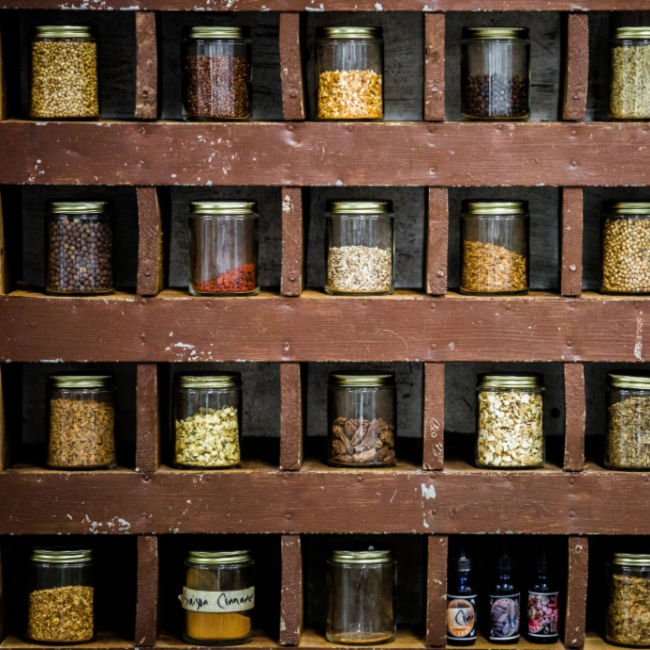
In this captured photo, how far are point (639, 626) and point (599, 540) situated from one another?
311 millimetres

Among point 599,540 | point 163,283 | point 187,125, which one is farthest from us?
point 599,540

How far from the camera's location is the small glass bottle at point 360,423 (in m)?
2.35

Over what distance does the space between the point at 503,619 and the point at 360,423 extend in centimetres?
52

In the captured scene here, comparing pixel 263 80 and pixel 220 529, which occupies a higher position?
pixel 263 80

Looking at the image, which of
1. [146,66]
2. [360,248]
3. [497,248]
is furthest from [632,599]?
[146,66]

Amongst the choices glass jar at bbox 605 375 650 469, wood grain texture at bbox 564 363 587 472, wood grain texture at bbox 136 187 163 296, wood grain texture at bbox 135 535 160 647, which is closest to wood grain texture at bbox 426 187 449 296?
wood grain texture at bbox 564 363 587 472

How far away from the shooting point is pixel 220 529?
2340 millimetres

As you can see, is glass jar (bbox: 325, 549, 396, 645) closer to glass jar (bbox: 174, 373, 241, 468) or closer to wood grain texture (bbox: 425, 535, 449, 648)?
wood grain texture (bbox: 425, 535, 449, 648)

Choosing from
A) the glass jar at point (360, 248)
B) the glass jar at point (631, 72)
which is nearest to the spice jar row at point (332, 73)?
the glass jar at point (631, 72)

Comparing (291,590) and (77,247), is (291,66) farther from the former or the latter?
(291,590)

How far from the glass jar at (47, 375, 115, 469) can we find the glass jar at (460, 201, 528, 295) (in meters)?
0.83

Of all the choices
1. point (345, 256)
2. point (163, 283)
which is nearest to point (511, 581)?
point (345, 256)

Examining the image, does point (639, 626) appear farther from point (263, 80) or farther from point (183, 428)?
point (263, 80)

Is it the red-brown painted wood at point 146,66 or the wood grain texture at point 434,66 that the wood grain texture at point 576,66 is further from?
the red-brown painted wood at point 146,66
